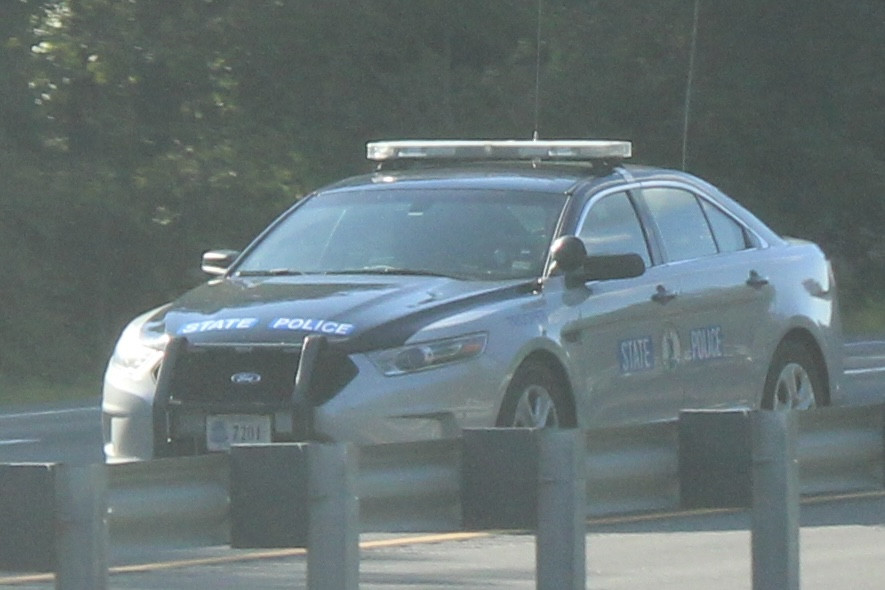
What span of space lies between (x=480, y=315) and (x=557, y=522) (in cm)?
401

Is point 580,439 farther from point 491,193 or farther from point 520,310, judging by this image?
point 491,193

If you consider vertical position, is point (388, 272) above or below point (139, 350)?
above

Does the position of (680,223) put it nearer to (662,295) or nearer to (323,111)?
(662,295)

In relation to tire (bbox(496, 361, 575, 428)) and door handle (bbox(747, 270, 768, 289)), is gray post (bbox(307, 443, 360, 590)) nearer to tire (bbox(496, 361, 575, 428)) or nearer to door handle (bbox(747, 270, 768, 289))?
tire (bbox(496, 361, 575, 428))

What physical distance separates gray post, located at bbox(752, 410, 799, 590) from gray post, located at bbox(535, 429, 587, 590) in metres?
0.61

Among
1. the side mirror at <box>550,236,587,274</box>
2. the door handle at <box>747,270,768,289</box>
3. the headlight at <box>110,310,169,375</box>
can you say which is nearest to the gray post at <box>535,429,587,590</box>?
the headlight at <box>110,310,169,375</box>

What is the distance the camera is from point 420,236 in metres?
10.8

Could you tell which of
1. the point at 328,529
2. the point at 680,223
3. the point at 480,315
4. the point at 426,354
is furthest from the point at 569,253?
the point at 328,529

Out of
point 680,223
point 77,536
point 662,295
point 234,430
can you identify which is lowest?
point 77,536

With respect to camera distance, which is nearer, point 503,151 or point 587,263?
point 587,263

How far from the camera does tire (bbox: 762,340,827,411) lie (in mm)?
11742

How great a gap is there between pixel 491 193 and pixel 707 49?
78.2 feet

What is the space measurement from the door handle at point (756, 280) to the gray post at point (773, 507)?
5.30 metres

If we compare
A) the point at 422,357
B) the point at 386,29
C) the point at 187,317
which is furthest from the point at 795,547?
the point at 386,29
